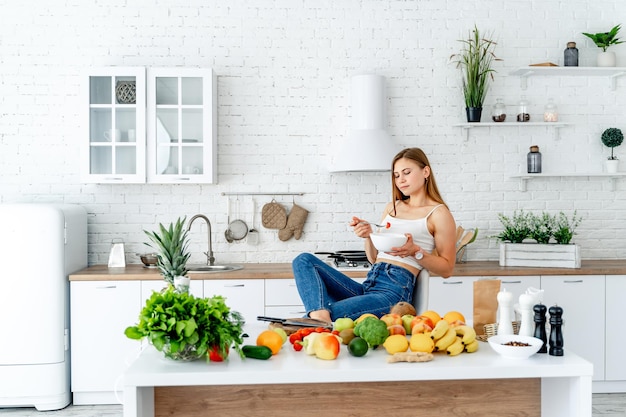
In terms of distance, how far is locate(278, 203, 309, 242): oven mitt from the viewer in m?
5.41

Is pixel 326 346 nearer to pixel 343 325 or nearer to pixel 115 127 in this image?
pixel 343 325

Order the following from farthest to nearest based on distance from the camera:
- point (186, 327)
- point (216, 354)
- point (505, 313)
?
point (505, 313) < point (216, 354) < point (186, 327)

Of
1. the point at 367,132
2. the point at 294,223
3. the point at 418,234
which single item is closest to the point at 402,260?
the point at 418,234

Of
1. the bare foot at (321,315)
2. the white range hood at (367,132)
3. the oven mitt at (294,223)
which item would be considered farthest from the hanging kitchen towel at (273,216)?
the bare foot at (321,315)

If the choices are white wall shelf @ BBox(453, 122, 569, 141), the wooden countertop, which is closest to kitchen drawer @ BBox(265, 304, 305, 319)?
the wooden countertop

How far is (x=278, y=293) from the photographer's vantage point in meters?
4.83

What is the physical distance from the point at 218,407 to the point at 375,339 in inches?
23.2

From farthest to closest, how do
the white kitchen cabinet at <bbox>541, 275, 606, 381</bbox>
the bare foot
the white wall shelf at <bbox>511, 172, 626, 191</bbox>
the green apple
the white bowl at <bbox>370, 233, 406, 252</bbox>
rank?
the white wall shelf at <bbox>511, 172, 626, 191</bbox> → the white kitchen cabinet at <bbox>541, 275, 606, 381</bbox> → the bare foot → the white bowl at <bbox>370, 233, 406, 252</bbox> → the green apple

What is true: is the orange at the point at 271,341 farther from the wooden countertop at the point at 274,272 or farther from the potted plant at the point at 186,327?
the wooden countertop at the point at 274,272

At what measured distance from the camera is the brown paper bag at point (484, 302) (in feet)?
8.46

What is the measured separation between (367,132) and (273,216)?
3.33ft

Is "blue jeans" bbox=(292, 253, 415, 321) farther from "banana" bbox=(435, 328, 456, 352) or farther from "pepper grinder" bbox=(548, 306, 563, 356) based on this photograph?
"pepper grinder" bbox=(548, 306, 563, 356)

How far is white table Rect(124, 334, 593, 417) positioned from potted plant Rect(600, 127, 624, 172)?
3540 mm

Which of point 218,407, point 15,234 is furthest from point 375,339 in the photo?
point 15,234
